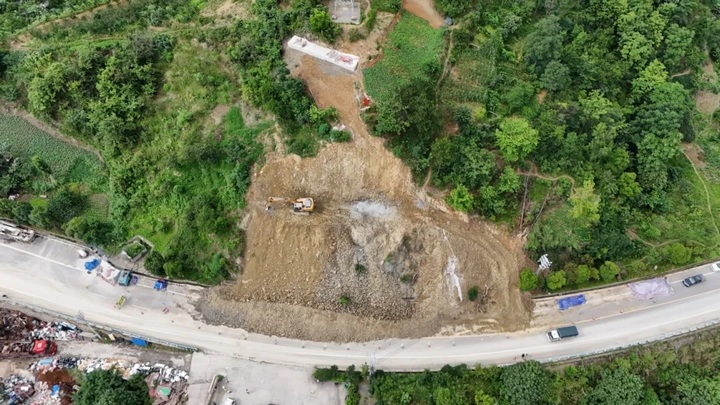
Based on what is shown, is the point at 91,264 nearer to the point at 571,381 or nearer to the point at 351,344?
the point at 351,344

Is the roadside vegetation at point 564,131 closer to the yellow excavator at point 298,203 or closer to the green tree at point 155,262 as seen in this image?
the yellow excavator at point 298,203

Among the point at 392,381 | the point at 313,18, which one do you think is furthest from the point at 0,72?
the point at 392,381

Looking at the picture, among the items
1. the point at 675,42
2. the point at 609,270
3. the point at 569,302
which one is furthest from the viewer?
the point at 675,42

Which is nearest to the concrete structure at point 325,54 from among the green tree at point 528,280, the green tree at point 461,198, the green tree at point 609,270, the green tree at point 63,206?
the green tree at point 461,198

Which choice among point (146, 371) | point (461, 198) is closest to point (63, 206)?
point (146, 371)

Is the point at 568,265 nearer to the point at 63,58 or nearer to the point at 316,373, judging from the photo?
the point at 316,373

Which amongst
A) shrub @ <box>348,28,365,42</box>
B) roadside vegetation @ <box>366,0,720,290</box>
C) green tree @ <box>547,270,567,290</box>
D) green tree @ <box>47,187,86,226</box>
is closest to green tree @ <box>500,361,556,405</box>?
green tree @ <box>547,270,567,290</box>
